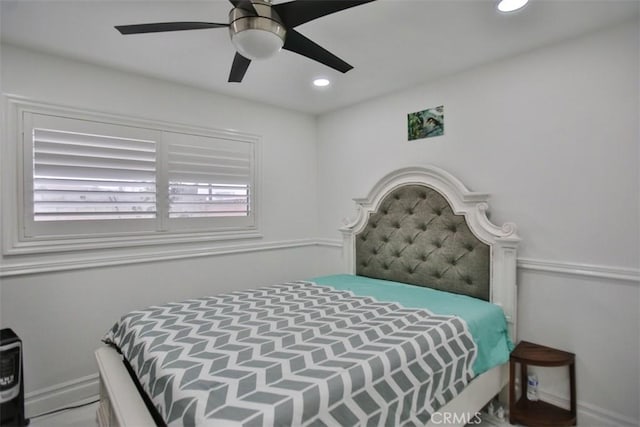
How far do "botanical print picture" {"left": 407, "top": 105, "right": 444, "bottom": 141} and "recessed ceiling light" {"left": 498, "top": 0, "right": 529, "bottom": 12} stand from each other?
0.93m

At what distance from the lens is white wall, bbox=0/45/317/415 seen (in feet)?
6.63

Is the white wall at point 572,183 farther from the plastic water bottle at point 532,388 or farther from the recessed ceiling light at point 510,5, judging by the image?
the recessed ceiling light at point 510,5

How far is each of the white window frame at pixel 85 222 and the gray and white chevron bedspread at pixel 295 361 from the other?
82 centimetres

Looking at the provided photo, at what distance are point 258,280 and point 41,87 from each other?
7.14ft

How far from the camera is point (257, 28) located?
1248 mm

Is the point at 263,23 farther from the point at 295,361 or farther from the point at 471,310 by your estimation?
the point at 471,310

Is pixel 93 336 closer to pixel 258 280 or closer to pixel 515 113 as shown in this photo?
pixel 258 280

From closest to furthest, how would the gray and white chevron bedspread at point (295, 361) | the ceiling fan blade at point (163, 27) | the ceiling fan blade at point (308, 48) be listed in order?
the gray and white chevron bedspread at point (295, 361) → the ceiling fan blade at point (163, 27) → the ceiling fan blade at point (308, 48)

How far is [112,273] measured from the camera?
2.31m

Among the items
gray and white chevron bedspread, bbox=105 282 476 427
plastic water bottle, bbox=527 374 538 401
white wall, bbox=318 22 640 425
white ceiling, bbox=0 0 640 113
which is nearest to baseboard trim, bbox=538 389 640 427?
white wall, bbox=318 22 640 425

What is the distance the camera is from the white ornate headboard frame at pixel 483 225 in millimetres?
2033

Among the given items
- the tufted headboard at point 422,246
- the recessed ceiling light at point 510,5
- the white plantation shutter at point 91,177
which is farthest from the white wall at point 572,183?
the white plantation shutter at point 91,177

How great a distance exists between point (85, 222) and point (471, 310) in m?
2.60

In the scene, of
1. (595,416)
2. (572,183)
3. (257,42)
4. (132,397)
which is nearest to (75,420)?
(132,397)
